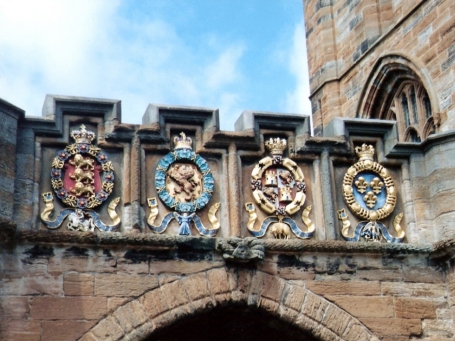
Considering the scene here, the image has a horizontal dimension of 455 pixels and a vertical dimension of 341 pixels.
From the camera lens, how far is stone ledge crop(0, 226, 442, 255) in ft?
29.9

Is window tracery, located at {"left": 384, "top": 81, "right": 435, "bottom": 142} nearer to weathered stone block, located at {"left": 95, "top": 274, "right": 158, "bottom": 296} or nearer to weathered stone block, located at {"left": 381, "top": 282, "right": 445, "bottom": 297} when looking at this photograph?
weathered stone block, located at {"left": 381, "top": 282, "right": 445, "bottom": 297}

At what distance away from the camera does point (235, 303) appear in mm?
9539

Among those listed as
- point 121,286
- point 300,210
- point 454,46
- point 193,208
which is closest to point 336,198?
point 300,210

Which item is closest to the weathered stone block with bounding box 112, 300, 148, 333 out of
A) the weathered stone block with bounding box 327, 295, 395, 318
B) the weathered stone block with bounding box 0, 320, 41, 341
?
the weathered stone block with bounding box 0, 320, 41, 341

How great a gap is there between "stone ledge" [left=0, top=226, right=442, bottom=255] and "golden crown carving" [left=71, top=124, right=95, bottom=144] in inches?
38.5

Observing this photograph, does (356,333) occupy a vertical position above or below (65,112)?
below

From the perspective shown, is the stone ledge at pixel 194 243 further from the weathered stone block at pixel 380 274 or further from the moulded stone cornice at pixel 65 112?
the moulded stone cornice at pixel 65 112

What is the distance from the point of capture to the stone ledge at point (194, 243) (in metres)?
9.12

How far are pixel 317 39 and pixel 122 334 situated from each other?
10.1 m

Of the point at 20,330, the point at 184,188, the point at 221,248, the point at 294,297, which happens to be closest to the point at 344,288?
the point at 294,297

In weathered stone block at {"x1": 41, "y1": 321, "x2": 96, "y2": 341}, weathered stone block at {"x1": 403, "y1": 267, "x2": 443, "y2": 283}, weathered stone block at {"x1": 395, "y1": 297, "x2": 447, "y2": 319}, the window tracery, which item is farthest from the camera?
the window tracery

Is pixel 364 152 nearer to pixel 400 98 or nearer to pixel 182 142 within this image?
pixel 182 142

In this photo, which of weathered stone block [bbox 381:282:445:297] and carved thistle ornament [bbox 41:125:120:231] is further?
weathered stone block [bbox 381:282:445:297]

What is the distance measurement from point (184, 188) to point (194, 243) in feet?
1.94
